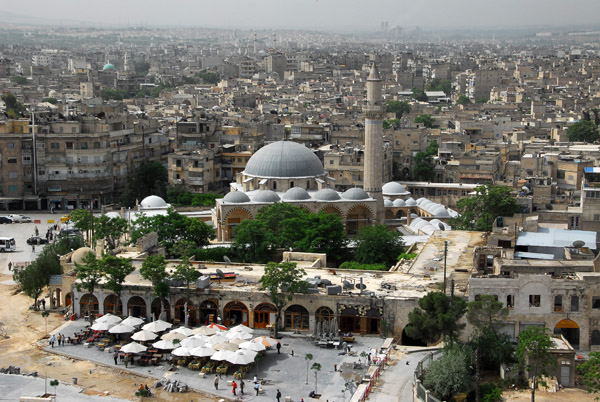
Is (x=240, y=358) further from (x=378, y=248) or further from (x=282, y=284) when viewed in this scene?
(x=378, y=248)

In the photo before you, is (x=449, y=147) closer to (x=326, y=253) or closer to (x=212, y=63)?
(x=326, y=253)

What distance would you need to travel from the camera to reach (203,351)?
2505 centimetres

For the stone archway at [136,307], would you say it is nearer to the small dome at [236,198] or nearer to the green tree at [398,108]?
the small dome at [236,198]

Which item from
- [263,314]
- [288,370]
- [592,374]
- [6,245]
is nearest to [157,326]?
[263,314]

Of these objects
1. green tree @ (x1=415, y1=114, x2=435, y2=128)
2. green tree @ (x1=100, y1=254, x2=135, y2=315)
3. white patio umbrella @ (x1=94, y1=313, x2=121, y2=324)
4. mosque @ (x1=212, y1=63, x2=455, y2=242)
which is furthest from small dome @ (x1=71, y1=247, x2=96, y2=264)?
green tree @ (x1=415, y1=114, x2=435, y2=128)

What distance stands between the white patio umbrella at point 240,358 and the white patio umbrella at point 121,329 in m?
4.14

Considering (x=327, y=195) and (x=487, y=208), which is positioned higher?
(x=487, y=208)

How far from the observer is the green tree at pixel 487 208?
37344 millimetres

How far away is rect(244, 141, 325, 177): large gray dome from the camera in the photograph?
43844 mm

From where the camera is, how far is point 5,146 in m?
51.0

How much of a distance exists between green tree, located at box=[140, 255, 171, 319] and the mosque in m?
11.9

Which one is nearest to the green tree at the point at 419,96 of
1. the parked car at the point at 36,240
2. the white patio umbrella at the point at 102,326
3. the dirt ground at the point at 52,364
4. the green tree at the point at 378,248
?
the parked car at the point at 36,240

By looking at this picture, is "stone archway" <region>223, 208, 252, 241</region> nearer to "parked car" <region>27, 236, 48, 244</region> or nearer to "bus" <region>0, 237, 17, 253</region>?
"parked car" <region>27, 236, 48, 244</region>

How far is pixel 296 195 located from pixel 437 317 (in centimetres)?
1754
